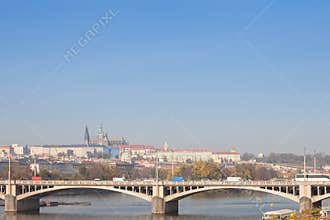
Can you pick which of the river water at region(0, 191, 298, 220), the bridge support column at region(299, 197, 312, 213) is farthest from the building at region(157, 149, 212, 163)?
the bridge support column at region(299, 197, 312, 213)

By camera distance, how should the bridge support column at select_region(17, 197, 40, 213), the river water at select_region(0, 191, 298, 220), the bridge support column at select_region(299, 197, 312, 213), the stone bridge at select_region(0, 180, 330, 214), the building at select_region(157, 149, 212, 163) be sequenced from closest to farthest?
the bridge support column at select_region(299, 197, 312, 213)
the stone bridge at select_region(0, 180, 330, 214)
the river water at select_region(0, 191, 298, 220)
the bridge support column at select_region(17, 197, 40, 213)
the building at select_region(157, 149, 212, 163)

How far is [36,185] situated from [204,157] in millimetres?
124073

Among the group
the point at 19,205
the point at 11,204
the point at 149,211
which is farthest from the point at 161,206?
the point at 11,204

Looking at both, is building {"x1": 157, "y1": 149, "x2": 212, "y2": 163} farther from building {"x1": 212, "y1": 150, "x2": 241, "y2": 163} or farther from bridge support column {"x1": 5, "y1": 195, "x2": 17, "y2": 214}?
bridge support column {"x1": 5, "y1": 195, "x2": 17, "y2": 214}

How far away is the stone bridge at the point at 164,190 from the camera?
152 ft

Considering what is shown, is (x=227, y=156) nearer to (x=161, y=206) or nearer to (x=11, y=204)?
(x=11, y=204)

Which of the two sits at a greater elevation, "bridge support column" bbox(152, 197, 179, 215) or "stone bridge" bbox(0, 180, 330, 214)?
"stone bridge" bbox(0, 180, 330, 214)

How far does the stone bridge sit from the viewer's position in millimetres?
46406

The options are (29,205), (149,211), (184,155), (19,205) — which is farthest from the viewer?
(184,155)

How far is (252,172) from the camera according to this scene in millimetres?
101000

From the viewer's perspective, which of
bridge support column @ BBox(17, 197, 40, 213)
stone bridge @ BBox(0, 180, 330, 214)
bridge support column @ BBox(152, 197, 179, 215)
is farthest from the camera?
bridge support column @ BBox(17, 197, 40, 213)

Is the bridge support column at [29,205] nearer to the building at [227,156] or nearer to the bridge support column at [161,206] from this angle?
the bridge support column at [161,206]

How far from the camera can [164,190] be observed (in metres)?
50.3

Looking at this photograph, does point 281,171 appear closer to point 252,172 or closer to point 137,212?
point 252,172
